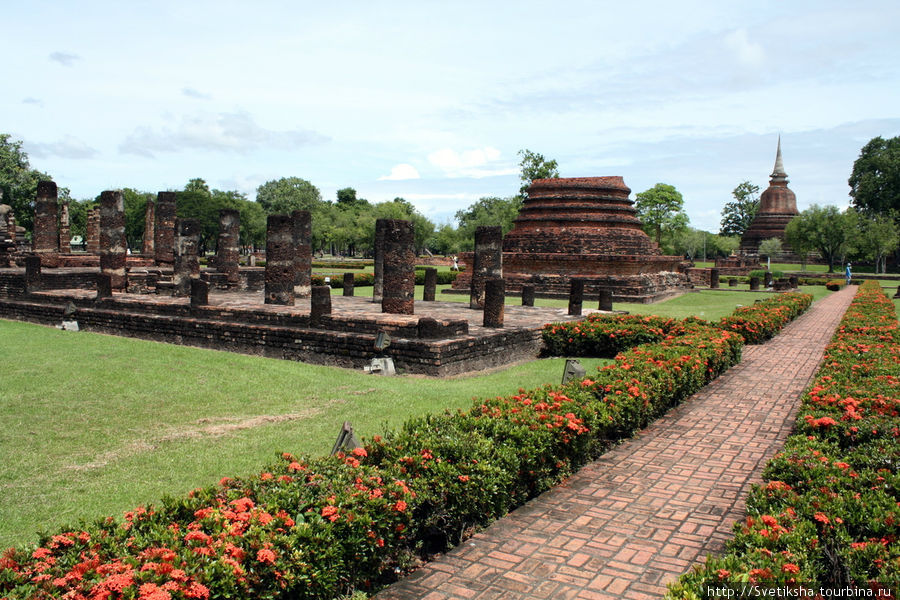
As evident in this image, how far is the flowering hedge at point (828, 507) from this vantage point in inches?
A: 123

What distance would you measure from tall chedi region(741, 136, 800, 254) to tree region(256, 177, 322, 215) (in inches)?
1674

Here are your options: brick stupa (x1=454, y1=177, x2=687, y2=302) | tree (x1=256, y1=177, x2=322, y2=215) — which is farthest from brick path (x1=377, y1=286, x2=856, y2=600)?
tree (x1=256, y1=177, x2=322, y2=215)

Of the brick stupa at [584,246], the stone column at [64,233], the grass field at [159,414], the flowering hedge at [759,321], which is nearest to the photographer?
the grass field at [159,414]

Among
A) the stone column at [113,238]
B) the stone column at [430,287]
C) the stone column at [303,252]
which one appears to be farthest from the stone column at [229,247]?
the stone column at [430,287]

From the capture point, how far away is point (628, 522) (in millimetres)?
4477

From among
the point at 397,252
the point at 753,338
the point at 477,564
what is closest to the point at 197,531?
the point at 477,564

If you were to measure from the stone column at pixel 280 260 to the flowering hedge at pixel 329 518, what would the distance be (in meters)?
9.69

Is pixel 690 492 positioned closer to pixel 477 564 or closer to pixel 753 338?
pixel 477 564

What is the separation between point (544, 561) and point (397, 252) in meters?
8.49

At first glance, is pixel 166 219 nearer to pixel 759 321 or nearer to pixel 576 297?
pixel 576 297

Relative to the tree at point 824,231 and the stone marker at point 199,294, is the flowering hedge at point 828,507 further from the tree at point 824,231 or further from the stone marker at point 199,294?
the tree at point 824,231

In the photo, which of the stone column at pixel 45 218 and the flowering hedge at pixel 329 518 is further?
the stone column at pixel 45 218

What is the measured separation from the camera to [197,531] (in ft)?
10.3

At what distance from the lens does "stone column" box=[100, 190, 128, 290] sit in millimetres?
18141
